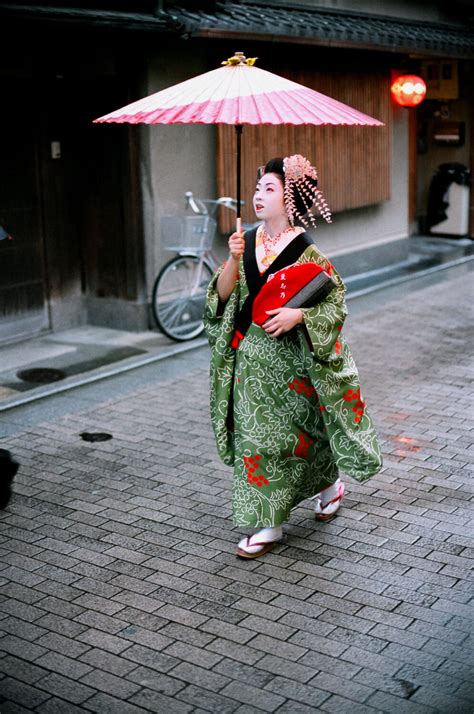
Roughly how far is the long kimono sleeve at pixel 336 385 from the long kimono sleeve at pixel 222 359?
48 cm

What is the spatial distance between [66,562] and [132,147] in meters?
5.81

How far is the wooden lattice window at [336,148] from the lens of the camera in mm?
11344

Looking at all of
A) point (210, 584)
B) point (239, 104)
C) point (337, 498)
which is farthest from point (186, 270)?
point (210, 584)

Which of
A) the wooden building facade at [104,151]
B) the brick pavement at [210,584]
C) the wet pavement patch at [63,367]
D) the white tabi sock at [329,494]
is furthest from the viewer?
the wooden building facade at [104,151]

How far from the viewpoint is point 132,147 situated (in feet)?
33.5

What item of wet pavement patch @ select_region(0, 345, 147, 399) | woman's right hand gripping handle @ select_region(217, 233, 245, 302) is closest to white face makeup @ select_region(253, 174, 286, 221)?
woman's right hand gripping handle @ select_region(217, 233, 245, 302)

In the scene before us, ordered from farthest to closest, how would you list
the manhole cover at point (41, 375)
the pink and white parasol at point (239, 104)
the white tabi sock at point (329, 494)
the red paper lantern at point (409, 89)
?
the red paper lantern at point (409, 89), the manhole cover at point (41, 375), the white tabi sock at point (329, 494), the pink and white parasol at point (239, 104)

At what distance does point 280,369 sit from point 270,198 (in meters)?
0.94

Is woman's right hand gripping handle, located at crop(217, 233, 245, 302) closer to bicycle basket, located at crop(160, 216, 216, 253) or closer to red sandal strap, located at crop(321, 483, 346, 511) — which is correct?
red sandal strap, located at crop(321, 483, 346, 511)

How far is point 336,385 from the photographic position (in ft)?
17.6

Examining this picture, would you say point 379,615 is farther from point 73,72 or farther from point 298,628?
point 73,72

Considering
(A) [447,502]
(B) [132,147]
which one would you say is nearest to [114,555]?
(A) [447,502]

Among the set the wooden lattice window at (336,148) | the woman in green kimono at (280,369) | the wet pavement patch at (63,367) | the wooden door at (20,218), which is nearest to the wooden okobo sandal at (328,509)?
the woman in green kimono at (280,369)

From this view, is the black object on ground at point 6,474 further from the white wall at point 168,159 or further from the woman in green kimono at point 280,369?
the white wall at point 168,159
